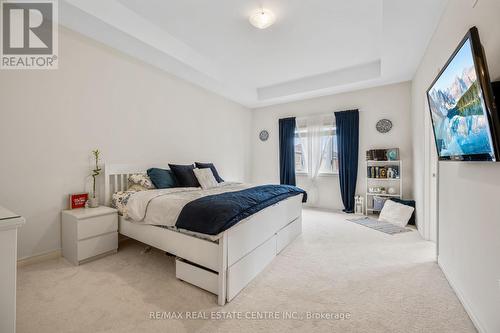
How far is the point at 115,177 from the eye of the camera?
2.96 meters

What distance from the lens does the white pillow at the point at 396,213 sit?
3.63m

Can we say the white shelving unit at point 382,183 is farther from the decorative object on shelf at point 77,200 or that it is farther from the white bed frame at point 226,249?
the decorative object on shelf at point 77,200

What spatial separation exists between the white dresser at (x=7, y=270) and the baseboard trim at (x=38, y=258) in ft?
5.71

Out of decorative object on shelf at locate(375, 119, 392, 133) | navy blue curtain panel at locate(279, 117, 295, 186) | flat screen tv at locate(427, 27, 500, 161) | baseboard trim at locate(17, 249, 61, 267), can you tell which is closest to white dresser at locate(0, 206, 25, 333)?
baseboard trim at locate(17, 249, 61, 267)

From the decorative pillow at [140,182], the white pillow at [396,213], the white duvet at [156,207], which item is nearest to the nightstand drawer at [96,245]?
the white duvet at [156,207]

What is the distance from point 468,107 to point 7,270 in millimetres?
2643

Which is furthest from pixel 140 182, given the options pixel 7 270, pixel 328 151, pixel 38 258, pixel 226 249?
pixel 328 151

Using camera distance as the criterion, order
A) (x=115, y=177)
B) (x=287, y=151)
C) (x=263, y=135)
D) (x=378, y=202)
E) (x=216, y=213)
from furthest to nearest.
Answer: (x=263, y=135) → (x=287, y=151) → (x=378, y=202) → (x=115, y=177) → (x=216, y=213)

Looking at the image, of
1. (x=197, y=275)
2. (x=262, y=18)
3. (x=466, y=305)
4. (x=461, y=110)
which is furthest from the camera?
(x=262, y=18)

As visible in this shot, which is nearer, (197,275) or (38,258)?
(197,275)

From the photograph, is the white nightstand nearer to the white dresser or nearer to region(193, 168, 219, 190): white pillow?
region(193, 168, 219, 190): white pillow

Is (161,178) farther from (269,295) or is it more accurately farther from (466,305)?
(466,305)

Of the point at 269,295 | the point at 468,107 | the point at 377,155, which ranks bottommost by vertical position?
the point at 269,295

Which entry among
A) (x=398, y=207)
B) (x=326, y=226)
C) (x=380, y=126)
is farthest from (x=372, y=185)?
(x=326, y=226)
